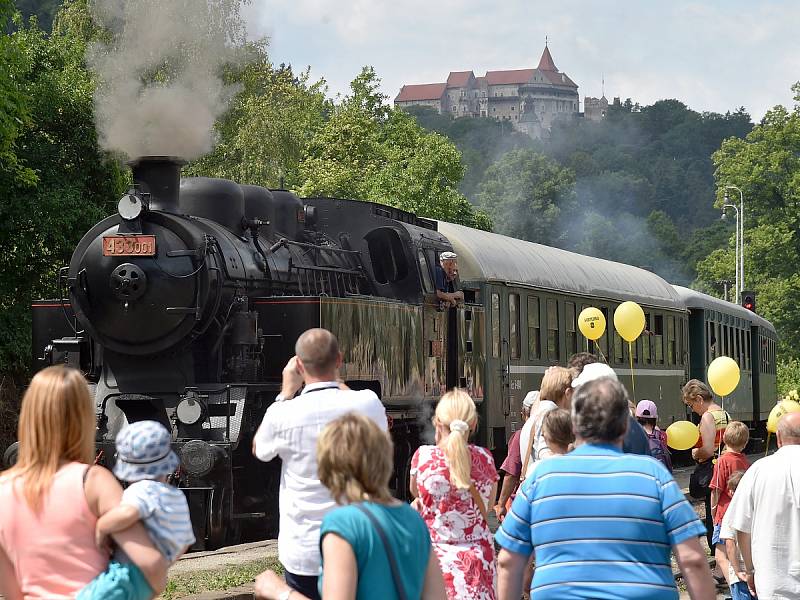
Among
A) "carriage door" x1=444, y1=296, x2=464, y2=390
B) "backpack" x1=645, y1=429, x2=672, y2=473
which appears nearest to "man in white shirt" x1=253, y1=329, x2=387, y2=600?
"backpack" x1=645, y1=429, x2=672, y2=473

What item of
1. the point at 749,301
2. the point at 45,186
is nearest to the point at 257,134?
the point at 749,301

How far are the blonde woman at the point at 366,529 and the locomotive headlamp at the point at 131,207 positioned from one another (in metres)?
8.02

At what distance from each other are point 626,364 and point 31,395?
19.3 m

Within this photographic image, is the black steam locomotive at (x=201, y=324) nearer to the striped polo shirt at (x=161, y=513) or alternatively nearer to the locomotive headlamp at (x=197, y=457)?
the locomotive headlamp at (x=197, y=457)

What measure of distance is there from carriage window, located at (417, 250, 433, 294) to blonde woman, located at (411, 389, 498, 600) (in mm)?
8053

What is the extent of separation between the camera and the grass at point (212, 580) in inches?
378

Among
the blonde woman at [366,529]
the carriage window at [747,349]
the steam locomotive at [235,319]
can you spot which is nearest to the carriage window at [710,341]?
the carriage window at [747,349]

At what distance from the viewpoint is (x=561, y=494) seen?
4512 millimetres

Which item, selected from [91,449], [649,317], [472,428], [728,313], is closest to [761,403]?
[728,313]

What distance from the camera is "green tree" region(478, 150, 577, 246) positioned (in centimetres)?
10081

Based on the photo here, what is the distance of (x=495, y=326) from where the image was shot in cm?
1745

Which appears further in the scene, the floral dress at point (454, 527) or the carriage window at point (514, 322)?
the carriage window at point (514, 322)

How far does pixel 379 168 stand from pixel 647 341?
22775 millimetres

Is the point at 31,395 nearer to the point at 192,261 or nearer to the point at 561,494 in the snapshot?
the point at 561,494
